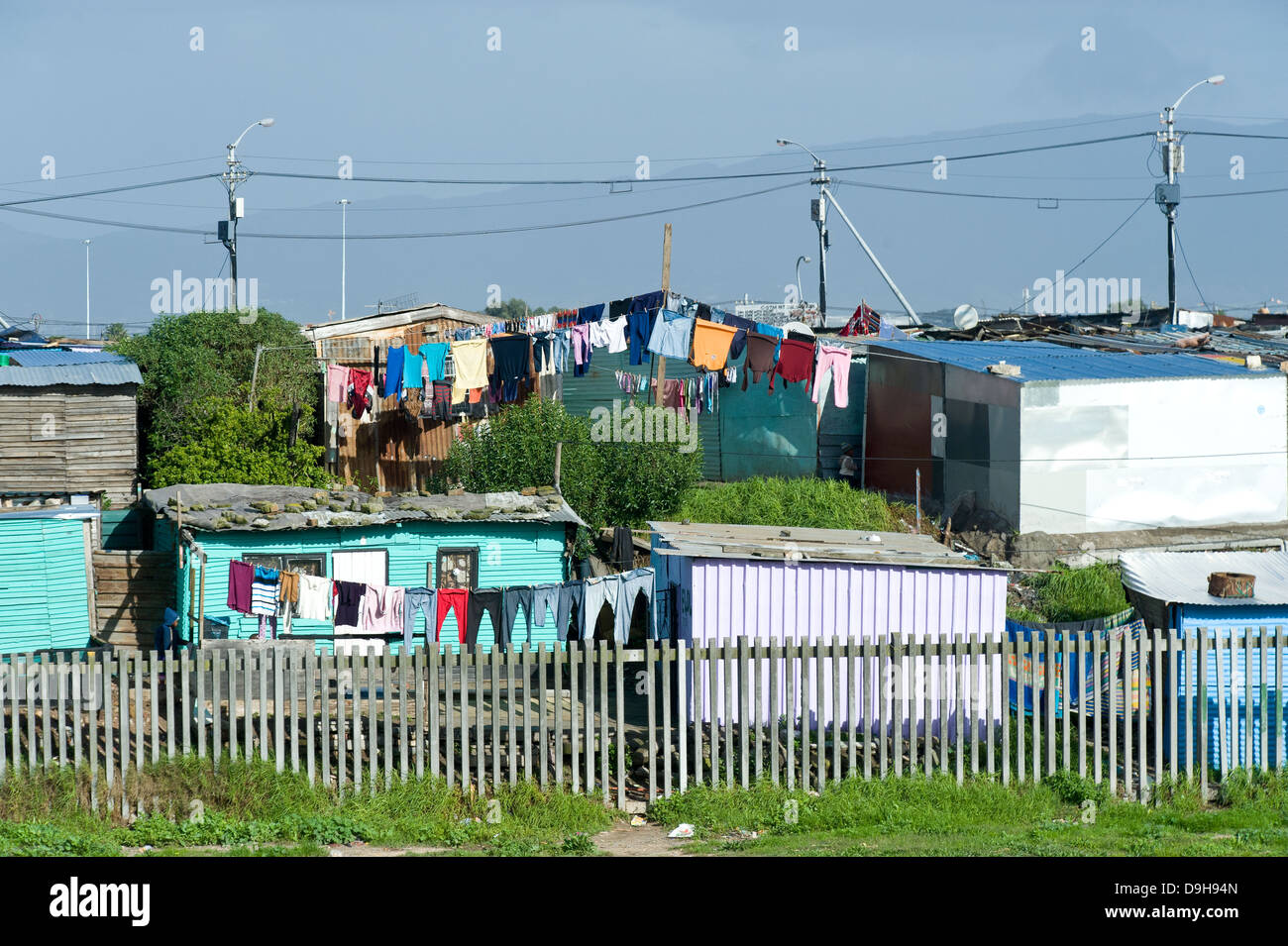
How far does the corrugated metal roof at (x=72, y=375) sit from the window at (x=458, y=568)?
1234cm

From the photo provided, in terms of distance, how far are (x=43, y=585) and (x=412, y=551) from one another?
6418 mm

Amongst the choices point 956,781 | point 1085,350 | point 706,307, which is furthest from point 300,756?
point 1085,350

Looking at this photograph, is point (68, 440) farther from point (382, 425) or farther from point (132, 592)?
point (132, 592)

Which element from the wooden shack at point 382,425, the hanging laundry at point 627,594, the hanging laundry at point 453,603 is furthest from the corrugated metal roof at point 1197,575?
the wooden shack at point 382,425

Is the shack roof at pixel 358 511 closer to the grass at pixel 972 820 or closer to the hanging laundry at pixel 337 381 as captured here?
the hanging laundry at pixel 337 381

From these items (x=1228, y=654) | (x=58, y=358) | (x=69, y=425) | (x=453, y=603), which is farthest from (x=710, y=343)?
(x=58, y=358)

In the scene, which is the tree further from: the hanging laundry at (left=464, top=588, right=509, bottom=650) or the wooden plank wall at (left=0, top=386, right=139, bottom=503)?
the hanging laundry at (left=464, top=588, right=509, bottom=650)

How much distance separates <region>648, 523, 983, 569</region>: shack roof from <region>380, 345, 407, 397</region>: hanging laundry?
11657 millimetres

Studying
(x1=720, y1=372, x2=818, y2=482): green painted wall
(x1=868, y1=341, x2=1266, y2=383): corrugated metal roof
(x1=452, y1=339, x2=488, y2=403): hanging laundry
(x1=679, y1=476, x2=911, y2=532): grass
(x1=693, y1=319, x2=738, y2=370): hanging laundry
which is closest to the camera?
(x1=868, y1=341, x2=1266, y2=383): corrugated metal roof

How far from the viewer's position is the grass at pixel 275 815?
9.30 meters

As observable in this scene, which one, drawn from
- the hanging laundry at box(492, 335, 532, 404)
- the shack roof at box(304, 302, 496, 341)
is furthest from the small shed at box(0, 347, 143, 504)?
the hanging laundry at box(492, 335, 532, 404)

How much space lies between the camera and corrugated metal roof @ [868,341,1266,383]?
2097 cm
